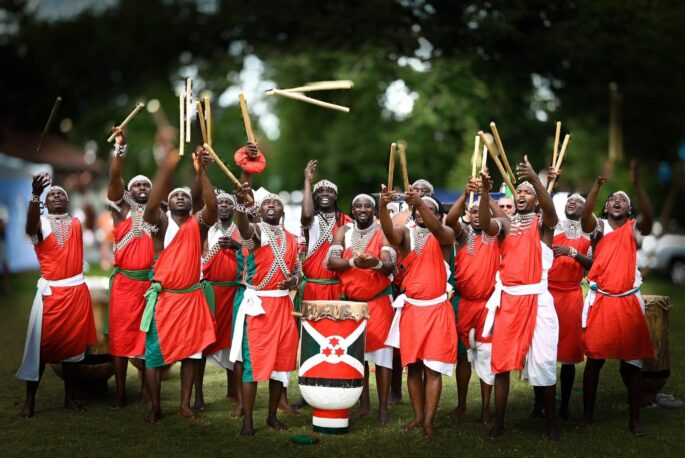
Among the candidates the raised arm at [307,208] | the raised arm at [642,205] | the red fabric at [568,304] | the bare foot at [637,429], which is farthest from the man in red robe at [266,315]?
the raised arm at [642,205]

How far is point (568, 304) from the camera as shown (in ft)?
28.9

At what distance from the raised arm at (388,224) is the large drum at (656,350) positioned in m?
2.87

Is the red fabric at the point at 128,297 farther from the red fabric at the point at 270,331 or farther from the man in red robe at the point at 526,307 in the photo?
the man in red robe at the point at 526,307

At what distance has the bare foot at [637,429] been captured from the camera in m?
8.14

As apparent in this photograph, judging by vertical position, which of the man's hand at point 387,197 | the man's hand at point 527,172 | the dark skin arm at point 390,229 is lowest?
the dark skin arm at point 390,229

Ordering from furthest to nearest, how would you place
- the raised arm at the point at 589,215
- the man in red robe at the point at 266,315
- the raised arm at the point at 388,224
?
the raised arm at the point at 589,215
the man in red robe at the point at 266,315
the raised arm at the point at 388,224

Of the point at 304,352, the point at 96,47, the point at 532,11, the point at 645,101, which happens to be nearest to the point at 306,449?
the point at 304,352

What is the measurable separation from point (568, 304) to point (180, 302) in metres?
3.74

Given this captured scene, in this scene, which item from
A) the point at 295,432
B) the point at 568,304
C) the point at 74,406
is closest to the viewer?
the point at 295,432

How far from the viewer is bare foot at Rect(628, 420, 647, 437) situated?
26.7 ft

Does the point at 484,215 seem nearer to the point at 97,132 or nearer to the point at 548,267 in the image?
the point at 548,267

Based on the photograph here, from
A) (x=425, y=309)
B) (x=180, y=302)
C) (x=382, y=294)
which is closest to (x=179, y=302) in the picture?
(x=180, y=302)

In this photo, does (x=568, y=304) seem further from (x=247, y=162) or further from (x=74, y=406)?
(x=74, y=406)

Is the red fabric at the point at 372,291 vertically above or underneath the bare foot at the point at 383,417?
above
